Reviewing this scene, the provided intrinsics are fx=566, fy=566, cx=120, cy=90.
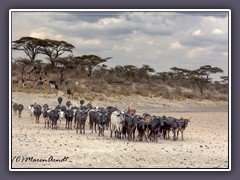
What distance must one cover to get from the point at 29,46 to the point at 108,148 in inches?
165

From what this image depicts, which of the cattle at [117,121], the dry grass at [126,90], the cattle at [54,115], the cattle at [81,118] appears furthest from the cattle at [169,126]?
the cattle at [54,115]

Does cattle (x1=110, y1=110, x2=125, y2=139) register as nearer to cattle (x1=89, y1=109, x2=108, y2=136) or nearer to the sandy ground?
the sandy ground

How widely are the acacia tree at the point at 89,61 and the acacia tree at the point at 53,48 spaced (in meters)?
0.71

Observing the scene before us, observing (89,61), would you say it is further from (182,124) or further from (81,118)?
(182,124)

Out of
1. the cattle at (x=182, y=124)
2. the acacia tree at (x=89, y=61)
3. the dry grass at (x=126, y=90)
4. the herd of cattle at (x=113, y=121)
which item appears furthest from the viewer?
the dry grass at (x=126, y=90)

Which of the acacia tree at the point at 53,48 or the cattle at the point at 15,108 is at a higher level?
the acacia tree at the point at 53,48

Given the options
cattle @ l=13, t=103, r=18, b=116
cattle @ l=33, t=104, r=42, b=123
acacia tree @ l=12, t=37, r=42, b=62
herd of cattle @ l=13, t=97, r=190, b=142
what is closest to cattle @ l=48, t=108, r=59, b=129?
herd of cattle @ l=13, t=97, r=190, b=142

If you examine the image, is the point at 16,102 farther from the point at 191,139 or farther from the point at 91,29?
the point at 191,139

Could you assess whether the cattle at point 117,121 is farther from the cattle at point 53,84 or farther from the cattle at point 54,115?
the cattle at point 53,84

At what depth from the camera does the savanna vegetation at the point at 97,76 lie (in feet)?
60.6

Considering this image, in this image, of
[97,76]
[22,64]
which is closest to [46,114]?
[97,76]
